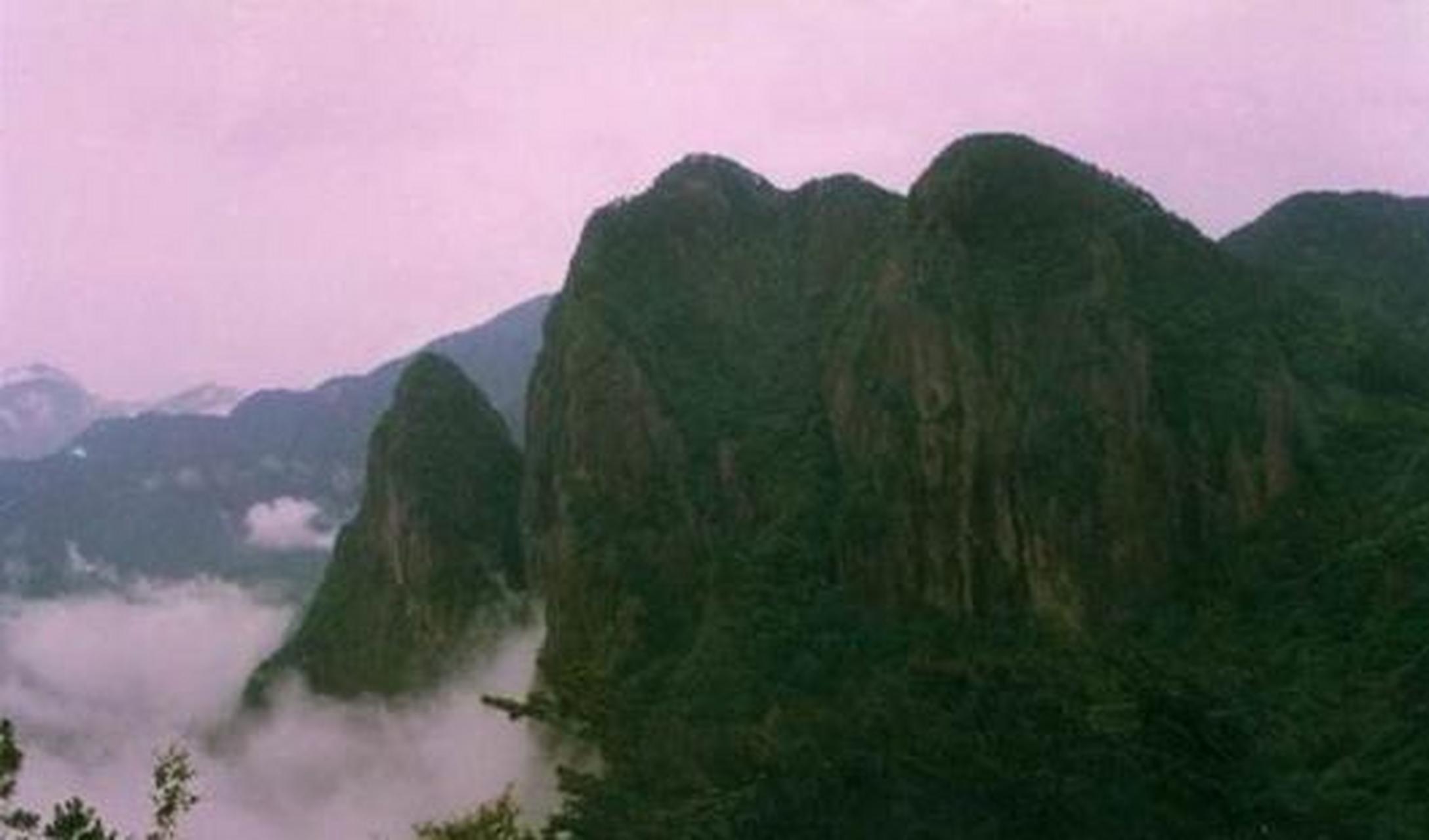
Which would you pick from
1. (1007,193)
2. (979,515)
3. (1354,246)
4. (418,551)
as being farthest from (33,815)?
(1354,246)

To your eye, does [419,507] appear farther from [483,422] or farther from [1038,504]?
[1038,504]

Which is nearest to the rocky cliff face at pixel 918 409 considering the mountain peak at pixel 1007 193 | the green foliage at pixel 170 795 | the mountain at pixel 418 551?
the mountain peak at pixel 1007 193

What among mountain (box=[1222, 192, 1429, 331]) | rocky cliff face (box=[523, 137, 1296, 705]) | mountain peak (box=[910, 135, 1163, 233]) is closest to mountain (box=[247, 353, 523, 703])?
rocky cliff face (box=[523, 137, 1296, 705])

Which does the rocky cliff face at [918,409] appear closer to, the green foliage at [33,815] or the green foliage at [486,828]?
the green foliage at [486,828]

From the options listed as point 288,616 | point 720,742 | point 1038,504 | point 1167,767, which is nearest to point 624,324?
point 1038,504

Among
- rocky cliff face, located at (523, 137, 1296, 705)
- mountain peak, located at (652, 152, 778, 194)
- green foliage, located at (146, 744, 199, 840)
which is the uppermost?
mountain peak, located at (652, 152, 778, 194)

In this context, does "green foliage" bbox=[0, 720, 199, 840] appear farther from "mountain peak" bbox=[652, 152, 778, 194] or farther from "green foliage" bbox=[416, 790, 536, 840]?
"mountain peak" bbox=[652, 152, 778, 194]
